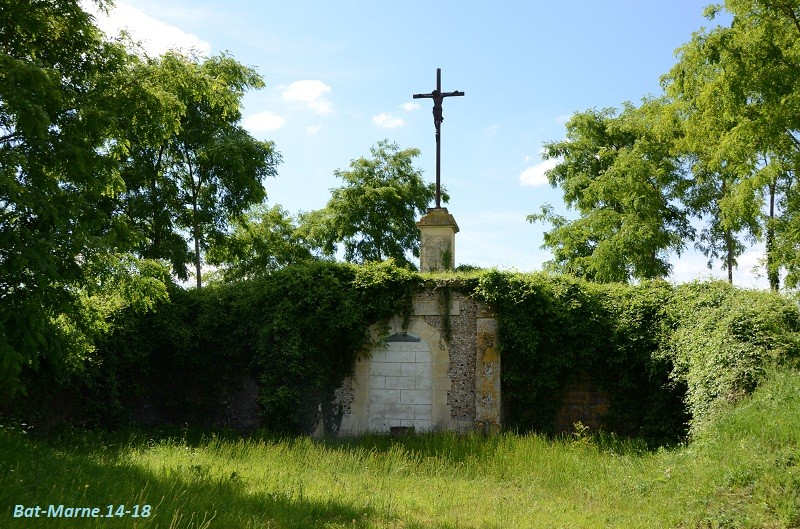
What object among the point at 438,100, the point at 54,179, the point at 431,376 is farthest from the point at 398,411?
the point at 54,179

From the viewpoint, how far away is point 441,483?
892 centimetres

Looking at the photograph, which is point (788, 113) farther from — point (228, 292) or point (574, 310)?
point (228, 292)

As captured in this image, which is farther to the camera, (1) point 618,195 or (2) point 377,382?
(1) point 618,195

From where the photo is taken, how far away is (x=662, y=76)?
17.1 m

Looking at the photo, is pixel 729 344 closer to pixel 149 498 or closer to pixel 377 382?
pixel 377 382

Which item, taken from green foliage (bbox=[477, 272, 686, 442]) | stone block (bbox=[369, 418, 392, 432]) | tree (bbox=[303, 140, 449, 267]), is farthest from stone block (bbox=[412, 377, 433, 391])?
tree (bbox=[303, 140, 449, 267])

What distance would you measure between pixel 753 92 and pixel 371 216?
1506 centimetres

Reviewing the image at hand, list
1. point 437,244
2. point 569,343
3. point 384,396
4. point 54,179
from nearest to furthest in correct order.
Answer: point 54,179
point 569,343
point 384,396
point 437,244

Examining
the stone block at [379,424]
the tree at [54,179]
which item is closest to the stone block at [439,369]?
the stone block at [379,424]

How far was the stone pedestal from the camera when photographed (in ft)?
49.2

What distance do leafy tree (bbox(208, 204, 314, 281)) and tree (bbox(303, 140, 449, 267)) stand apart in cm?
87

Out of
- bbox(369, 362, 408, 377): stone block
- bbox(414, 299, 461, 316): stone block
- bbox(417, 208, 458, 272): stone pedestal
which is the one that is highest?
bbox(417, 208, 458, 272): stone pedestal

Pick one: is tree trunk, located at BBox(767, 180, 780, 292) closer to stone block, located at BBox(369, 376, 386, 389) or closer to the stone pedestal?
the stone pedestal

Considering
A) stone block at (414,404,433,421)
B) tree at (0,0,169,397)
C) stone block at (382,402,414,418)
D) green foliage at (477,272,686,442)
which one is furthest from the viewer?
stone block at (382,402,414,418)
